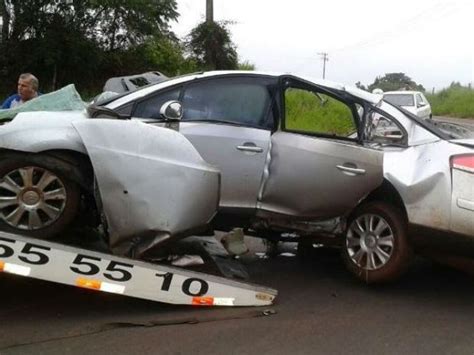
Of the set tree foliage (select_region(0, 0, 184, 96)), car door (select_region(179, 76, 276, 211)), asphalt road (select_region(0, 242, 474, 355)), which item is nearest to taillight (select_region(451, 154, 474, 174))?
asphalt road (select_region(0, 242, 474, 355))

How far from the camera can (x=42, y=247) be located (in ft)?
12.9

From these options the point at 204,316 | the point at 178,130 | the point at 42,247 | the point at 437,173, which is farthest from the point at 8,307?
the point at 437,173

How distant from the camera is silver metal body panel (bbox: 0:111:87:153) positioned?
4211 mm

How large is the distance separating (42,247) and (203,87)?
6.05 feet

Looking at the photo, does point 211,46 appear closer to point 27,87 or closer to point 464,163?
point 27,87

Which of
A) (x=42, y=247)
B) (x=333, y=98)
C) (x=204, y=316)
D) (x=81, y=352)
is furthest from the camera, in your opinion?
(x=333, y=98)

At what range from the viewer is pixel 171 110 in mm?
4566

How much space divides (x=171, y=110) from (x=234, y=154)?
1.94 feet

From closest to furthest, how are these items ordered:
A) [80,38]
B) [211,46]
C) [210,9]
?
[80,38], [211,46], [210,9]

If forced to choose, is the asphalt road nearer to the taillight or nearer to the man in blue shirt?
the taillight

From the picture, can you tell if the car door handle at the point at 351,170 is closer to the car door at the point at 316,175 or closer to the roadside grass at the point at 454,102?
the car door at the point at 316,175

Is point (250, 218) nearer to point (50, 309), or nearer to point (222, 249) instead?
point (222, 249)

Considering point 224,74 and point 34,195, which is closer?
point 34,195

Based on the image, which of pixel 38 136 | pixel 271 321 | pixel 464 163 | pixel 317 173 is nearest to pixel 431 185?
pixel 464 163
